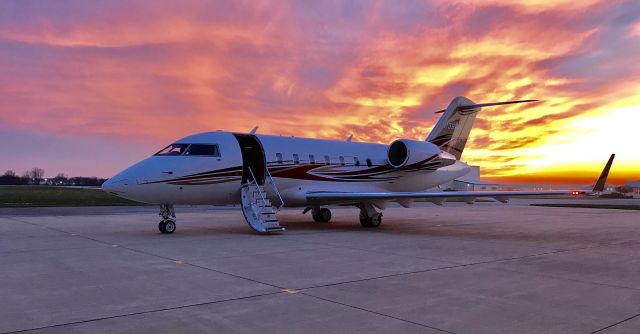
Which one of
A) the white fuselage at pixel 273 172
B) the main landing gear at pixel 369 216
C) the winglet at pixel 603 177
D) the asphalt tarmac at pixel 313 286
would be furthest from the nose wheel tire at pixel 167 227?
the winglet at pixel 603 177

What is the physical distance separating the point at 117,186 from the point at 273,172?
470 cm

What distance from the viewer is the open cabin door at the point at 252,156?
48.5ft

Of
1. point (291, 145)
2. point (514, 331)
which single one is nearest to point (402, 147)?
point (291, 145)

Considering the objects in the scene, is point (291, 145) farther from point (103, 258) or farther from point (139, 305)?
point (139, 305)

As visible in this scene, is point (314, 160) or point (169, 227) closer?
point (169, 227)

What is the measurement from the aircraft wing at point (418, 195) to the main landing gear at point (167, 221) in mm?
4430

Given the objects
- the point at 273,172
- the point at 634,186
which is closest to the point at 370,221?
the point at 273,172

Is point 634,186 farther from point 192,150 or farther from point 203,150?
point 192,150

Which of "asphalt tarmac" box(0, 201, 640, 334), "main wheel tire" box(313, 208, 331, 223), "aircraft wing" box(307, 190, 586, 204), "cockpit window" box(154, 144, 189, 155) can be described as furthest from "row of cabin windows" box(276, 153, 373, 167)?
"asphalt tarmac" box(0, 201, 640, 334)

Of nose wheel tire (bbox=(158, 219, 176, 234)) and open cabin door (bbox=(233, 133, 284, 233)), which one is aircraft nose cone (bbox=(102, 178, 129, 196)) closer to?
nose wheel tire (bbox=(158, 219, 176, 234))

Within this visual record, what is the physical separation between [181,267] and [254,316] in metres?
3.28

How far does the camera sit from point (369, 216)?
1633 cm

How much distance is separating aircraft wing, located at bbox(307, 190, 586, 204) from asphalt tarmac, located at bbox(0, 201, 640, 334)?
1531 mm

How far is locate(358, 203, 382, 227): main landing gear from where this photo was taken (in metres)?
16.3
